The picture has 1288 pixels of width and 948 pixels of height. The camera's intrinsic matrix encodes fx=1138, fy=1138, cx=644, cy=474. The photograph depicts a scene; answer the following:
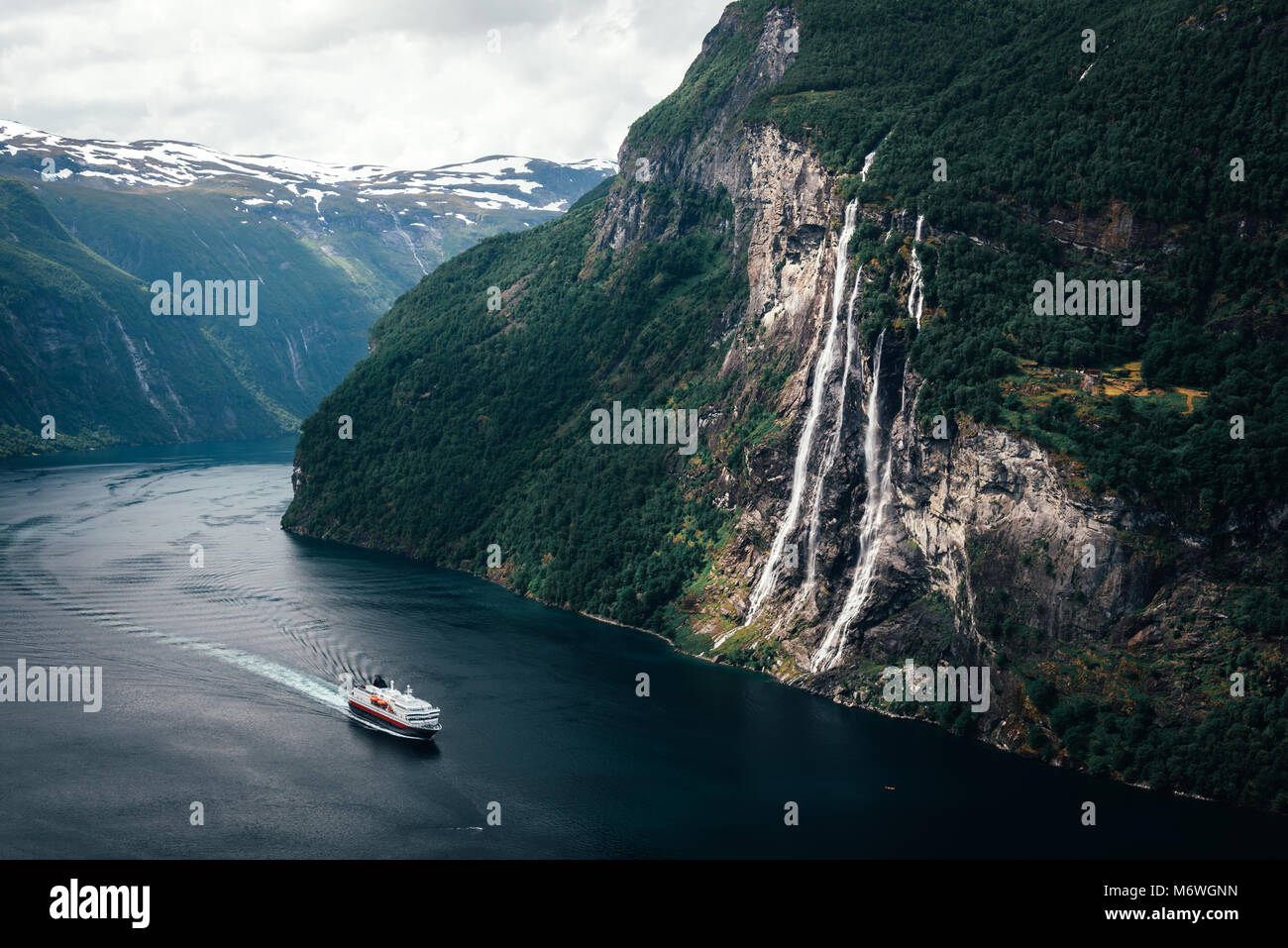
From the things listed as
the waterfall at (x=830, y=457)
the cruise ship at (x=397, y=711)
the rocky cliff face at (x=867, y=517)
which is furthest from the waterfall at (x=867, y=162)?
the cruise ship at (x=397, y=711)

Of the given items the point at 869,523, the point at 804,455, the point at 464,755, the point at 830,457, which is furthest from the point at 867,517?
the point at 464,755

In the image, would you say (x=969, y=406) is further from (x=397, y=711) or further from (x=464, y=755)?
(x=397, y=711)

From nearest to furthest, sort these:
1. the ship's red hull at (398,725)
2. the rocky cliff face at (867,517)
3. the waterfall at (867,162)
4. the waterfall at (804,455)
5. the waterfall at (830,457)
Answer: the rocky cliff face at (867,517)
the ship's red hull at (398,725)
the waterfall at (830,457)
the waterfall at (804,455)
the waterfall at (867,162)

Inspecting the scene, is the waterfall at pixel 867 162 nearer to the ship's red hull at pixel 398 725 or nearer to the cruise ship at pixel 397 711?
the cruise ship at pixel 397 711

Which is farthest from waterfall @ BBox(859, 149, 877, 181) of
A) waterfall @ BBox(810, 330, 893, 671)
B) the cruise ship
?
the cruise ship

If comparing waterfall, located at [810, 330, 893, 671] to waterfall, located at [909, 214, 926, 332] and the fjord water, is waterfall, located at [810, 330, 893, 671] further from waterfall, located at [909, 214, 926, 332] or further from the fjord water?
the fjord water
